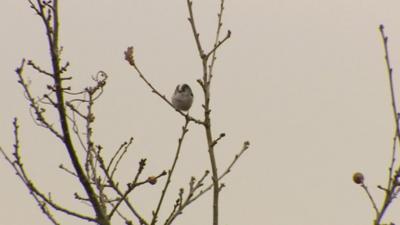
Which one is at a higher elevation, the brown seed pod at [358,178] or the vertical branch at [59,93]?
the vertical branch at [59,93]

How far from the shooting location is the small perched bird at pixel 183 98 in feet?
26.9

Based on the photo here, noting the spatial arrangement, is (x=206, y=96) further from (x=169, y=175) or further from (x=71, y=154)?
(x=71, y=154)

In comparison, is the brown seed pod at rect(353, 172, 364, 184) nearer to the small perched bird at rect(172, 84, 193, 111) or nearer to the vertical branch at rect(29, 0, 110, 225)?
the vertical branch at rect(29, 0, 110, 225)

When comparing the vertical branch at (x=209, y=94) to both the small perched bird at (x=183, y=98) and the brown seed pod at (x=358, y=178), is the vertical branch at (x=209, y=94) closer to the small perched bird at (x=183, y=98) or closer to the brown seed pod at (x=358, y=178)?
the brown seed pod at (x=358, y=178)

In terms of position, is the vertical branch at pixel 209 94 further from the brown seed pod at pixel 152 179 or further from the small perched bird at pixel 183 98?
the small perched bird at pixel 183 98

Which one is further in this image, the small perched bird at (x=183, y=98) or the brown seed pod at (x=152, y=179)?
the small perched bird at (x=183, y=98)

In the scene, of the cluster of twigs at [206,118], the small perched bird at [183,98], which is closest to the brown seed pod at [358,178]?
the cluster of twigs at [206,118]

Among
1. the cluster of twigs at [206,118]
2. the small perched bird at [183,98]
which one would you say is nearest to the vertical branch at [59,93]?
the cluster of twigs at [206,118]

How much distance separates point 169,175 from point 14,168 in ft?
3.41

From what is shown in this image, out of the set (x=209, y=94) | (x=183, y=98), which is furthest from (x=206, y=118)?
(x=183, y=98)

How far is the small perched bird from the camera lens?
8.21m

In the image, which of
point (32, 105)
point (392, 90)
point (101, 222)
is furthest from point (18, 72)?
point (392, 90)

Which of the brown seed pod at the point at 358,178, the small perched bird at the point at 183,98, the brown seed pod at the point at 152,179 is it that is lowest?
the brown seed pod at the point at 358,178

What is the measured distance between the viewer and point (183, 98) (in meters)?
8.26
